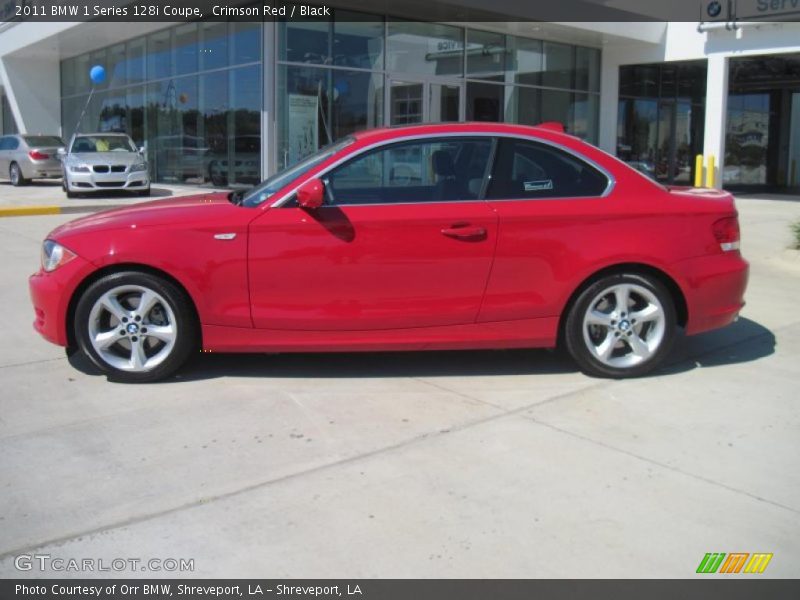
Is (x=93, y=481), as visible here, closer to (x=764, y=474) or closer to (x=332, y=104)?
(x=764, y=474)

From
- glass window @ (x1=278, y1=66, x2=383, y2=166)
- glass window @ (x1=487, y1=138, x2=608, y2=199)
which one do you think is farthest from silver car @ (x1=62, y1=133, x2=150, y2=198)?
glass window @ (x1=487, y1=138, x2=608, y2=199)

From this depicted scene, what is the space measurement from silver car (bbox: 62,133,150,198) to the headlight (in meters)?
14.0

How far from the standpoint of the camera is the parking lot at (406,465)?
128 inches

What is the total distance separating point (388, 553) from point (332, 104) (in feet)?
50.3

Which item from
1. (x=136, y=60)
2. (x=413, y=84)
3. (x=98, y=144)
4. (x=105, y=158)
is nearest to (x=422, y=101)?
(x=413, y=84)

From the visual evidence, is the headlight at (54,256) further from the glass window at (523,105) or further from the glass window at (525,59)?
the glass window at (525,59)

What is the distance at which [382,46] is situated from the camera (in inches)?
722

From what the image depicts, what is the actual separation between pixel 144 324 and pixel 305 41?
517 inches

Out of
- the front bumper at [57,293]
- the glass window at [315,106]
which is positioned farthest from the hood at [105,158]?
the front bumper at [57,293]

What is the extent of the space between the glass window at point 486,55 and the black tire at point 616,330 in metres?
15.8

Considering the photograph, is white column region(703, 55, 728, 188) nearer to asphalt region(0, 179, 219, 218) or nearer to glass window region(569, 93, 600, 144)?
glass window region(569, 93, 600, 144)

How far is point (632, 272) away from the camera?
5371 mm
